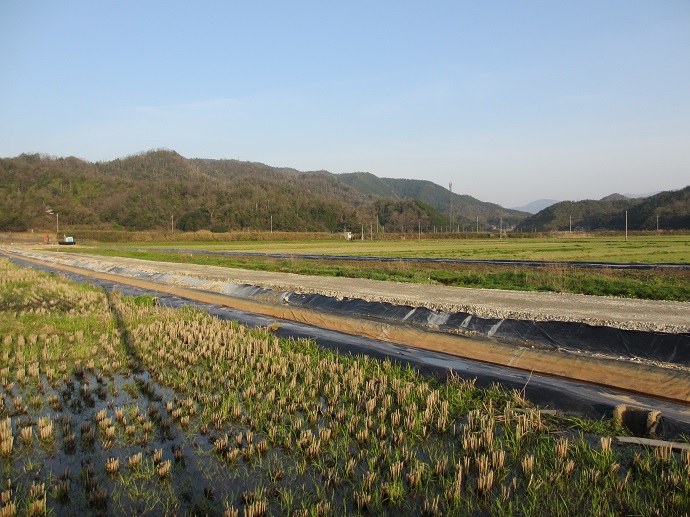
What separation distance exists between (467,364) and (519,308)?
2983 millimetres

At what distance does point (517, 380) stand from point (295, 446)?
10.4 ft

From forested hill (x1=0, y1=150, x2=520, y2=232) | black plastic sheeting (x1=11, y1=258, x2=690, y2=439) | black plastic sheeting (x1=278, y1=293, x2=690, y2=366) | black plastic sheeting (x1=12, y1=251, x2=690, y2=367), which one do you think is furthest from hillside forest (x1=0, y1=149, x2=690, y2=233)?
black plastic sheeting (x1=11, y1=258, x2=690, y2=439)

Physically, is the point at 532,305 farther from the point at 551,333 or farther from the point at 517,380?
the point at 517,380

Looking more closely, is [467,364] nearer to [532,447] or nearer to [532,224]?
[532,447]

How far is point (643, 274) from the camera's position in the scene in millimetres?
17156

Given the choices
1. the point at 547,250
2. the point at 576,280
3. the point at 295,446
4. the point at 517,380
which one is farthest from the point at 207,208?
the point at 295,446

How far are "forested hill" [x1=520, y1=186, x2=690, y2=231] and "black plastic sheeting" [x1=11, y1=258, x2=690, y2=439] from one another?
93.8m

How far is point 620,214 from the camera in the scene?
110 meters

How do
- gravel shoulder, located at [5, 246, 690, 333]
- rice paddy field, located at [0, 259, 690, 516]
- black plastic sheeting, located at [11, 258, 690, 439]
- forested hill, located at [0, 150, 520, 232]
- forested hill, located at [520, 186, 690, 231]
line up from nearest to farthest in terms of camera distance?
1. rice paddy field, located at [0, 259, 690, 516]
2. black plastic sheeting, located at [11, 258, 690, 439]
3. gravel shoulder, located at [5, 246, 690, 333]
4. forested hill, located at [520, 186, 690, 231]
5. forested hill, located at [0, 150, 520, 232]

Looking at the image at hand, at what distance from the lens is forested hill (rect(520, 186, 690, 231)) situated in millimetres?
91375

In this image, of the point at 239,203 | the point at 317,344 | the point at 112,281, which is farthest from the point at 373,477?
the point at 239,203

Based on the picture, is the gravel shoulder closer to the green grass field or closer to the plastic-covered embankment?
the plastic-covered embankment

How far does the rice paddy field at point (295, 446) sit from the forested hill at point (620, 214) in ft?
316

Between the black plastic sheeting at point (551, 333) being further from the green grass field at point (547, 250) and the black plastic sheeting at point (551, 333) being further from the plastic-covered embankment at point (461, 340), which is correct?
the green grass field at point (547, 250)
